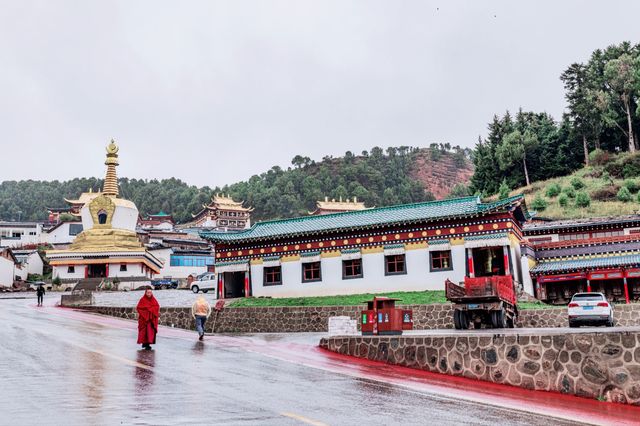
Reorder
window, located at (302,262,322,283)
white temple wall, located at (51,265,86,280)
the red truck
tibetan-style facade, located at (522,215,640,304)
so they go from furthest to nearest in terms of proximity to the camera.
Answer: white temple wall, located at (51,265,86,280)
tibetan-style facade, located at (522,215,640,304)
window, located at (302,262,322,283)
the red truck

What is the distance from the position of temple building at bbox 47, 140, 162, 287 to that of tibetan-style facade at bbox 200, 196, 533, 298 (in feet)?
64.9

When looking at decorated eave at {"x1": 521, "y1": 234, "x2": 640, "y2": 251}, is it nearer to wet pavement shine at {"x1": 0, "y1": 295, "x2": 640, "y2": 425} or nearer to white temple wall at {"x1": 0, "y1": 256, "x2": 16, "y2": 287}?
wet pavement shine at {"x1": 0, "y1": 295, "x2": 640, "y2": 425}

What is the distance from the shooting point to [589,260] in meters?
37.3

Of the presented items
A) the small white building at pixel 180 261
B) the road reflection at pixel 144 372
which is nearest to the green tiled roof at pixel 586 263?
the road reflection at pixel 144 372

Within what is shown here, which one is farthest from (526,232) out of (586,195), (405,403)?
(405,403)

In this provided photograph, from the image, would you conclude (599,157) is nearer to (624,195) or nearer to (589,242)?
(624,195)

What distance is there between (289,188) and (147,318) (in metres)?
118

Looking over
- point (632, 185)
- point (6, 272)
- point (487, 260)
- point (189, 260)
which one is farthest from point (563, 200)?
point (6, 272)

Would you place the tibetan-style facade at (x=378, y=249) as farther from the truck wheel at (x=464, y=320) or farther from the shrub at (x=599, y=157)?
the shrub at (x=599, y=157)

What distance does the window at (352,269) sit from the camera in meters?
34.7

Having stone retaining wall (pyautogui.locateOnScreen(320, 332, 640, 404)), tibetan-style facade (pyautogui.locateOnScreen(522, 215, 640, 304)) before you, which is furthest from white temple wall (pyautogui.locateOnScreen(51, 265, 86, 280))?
stone retaining wall (pyautogui.locateOnScreen(320, 332, 640, 404))

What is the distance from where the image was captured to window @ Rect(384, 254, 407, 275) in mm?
33688

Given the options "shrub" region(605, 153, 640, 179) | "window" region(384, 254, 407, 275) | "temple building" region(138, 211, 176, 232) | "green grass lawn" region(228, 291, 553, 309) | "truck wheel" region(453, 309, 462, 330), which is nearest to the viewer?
"truck wheel" region(453, 309, 462, 330)

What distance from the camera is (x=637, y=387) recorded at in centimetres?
1172
